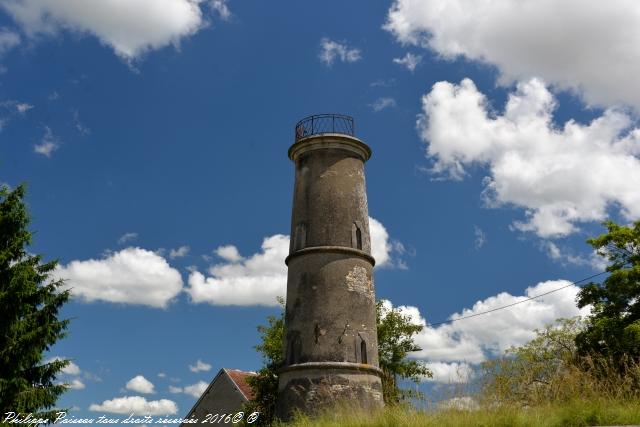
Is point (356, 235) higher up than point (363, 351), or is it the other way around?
point (356, 235)

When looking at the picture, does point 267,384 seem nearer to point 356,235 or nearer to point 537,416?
point 356,235

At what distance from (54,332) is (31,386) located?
1.48m

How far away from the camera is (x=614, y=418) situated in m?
6.81

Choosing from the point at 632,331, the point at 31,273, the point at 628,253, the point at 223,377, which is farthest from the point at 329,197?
the point at 223,377

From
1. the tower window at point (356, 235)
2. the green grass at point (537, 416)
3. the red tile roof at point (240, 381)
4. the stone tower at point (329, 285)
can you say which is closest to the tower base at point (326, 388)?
the stone tower at point (329, 285)

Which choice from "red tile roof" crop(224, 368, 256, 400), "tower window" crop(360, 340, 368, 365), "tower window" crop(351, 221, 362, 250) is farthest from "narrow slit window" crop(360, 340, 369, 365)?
"red tile roof" crop(224, 368, 256, 400)

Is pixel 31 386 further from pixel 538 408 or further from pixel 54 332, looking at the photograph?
pixel 538 408

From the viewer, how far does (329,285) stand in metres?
14.8

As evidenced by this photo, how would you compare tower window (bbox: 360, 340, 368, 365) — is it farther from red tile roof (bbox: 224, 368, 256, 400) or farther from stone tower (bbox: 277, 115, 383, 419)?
red tile roof (bbox: 224, 368, 256, 400)

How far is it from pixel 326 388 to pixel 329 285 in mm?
2662

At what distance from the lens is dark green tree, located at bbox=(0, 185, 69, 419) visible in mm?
13898

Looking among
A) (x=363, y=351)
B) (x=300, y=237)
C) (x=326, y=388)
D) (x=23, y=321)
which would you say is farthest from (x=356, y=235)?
(x=23, y=321)

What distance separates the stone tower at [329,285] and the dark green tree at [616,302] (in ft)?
31.5

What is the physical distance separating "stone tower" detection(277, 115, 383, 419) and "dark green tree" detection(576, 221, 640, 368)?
9.59 metres
